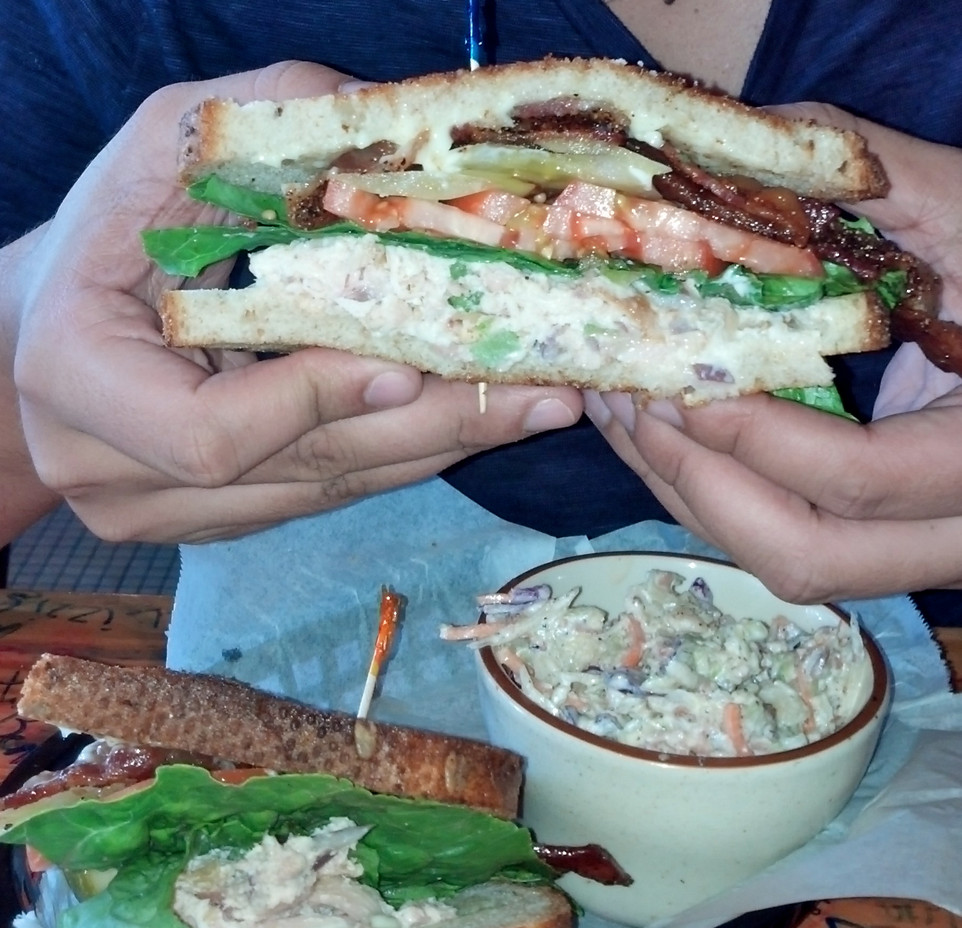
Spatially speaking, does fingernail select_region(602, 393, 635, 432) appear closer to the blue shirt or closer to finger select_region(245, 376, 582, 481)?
finger select_region(245, 376, 582, 481)

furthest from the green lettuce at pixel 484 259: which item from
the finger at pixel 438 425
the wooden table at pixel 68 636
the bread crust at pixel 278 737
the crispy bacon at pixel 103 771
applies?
the wooden table at pixel 68 636

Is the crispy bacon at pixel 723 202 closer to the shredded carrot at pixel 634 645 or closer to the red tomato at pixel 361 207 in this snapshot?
the red tomato at pixel 361 207

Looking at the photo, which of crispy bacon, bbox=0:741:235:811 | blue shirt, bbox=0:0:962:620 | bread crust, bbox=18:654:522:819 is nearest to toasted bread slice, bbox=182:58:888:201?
blue shirt, bbox=0:0:962:620

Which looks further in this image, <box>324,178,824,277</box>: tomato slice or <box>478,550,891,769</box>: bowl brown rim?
<box>478,550,891,769</box>: bowl brown rim

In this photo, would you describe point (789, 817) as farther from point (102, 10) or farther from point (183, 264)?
point (102, 10)

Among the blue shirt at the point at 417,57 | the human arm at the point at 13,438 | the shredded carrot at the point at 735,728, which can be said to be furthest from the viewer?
the blue shirt at the point at 417,57

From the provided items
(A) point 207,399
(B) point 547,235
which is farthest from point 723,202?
(A) point 207,399

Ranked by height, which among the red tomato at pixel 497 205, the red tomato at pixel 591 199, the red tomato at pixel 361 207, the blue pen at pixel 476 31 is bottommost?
the red tomato at pixel 361 207
